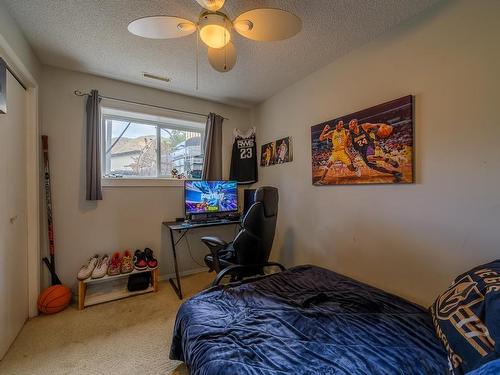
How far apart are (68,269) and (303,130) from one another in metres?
2.88

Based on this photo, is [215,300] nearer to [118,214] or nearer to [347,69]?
[118,214]

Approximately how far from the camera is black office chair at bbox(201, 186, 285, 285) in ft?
5.93

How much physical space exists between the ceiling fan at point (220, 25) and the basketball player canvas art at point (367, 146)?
3.14ft

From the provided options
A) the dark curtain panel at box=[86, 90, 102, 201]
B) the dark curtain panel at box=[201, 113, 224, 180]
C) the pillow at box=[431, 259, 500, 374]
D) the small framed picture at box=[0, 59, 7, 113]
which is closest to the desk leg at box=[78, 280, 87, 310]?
the dark curtain panel at box=[86, 90, 102, 201]

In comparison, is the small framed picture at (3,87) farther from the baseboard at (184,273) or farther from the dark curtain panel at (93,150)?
the baseboard at (184,273)

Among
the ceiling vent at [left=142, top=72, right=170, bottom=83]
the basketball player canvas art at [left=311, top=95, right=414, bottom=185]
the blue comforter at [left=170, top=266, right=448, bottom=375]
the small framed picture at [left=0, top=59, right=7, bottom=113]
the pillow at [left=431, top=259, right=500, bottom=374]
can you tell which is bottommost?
the blue comforter at [left=170, top=266, right=448, bottom=375]

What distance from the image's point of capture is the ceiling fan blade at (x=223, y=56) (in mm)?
1535

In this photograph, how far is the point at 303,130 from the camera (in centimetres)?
252

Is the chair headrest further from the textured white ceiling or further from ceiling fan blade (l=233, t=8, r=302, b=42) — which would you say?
the textured white ceiling

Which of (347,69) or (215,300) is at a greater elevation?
(347,69)

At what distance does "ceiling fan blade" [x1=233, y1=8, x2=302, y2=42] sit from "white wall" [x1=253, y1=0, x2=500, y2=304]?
953mm

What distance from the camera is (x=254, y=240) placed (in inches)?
72.0

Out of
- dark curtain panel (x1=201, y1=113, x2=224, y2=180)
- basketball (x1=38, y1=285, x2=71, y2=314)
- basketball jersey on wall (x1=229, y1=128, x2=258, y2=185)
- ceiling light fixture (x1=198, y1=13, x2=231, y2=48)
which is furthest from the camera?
basketball jersey on wall (x1=229, y1=128, x2=258, y2=185)

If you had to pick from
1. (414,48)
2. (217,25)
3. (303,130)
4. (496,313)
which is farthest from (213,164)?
(496,313)
